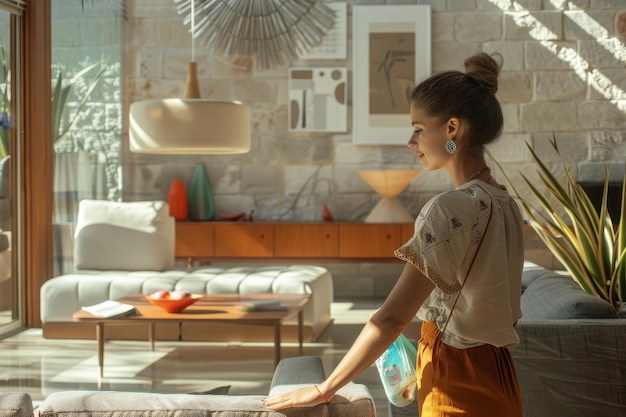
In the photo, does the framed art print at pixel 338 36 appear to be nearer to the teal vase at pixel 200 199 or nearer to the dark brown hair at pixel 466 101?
the teal vase at pixel 200 199

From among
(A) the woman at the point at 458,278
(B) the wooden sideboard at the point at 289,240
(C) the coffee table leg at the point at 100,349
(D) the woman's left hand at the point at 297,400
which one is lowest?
(C) the coffee table leg at the point at 100,349

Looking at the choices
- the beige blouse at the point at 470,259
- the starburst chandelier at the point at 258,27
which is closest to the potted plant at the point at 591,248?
the beige blouse at the point at 470,259

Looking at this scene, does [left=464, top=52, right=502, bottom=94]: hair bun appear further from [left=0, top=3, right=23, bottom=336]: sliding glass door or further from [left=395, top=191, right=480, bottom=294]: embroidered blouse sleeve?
[left=0, top=3, right=23, bottom=336]: sliding glass door

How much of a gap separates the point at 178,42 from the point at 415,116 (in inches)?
251

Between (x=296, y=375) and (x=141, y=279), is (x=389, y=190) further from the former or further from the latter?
(x=296, y=375)

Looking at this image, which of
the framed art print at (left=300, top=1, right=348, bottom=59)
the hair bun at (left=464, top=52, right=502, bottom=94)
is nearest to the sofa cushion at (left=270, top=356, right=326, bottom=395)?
the hair bun at (left=464, top=52, right=502, bottom=94)

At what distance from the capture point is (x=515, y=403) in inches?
57.1

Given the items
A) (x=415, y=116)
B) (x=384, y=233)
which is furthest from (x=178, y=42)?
(x=415, y=116)

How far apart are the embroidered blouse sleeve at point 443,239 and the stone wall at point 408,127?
19.7 ft

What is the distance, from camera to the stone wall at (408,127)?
735 cm

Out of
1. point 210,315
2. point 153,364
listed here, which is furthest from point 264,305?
point 153,364

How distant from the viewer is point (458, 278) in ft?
4.55

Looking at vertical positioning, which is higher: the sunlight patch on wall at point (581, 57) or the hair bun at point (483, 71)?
the sunlight patch on wall at point (581, 57)

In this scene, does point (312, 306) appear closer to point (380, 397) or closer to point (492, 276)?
point (380, 397)
